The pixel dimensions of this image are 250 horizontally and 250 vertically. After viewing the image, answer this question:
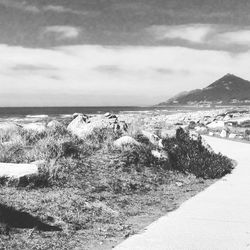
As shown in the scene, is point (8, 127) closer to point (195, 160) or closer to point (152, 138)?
point (152, 138)

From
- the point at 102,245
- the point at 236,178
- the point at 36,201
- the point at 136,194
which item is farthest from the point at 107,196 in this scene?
the point at 236,178

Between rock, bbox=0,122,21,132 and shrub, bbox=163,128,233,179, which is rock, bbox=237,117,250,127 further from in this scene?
rock, bbox=0,122,21,132

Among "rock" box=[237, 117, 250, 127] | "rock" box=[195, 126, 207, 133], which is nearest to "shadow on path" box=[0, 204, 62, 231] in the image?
"rock" box=[195, 126, 207, 133]

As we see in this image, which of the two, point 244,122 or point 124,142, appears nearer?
point 124,142

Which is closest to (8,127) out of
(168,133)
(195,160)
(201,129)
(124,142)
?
(124,142)

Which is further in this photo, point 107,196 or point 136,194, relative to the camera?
point 136,194

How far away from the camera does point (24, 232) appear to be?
20.0ft


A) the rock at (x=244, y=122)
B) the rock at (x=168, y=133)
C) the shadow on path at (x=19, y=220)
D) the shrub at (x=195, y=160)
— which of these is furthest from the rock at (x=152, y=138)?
the rock at (x=244, y=122)

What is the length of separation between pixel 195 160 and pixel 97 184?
422 centimetres

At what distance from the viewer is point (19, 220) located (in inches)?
255

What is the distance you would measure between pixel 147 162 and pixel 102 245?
582cm

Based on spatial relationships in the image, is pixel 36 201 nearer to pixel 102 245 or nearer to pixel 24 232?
pixel 24 232

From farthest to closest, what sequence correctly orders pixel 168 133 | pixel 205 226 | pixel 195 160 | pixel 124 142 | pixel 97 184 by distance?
pixel 168 133, pixel 195 160, pixel 124 142, pixel 97 184, pixel 205 226

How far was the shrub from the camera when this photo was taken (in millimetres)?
11812
